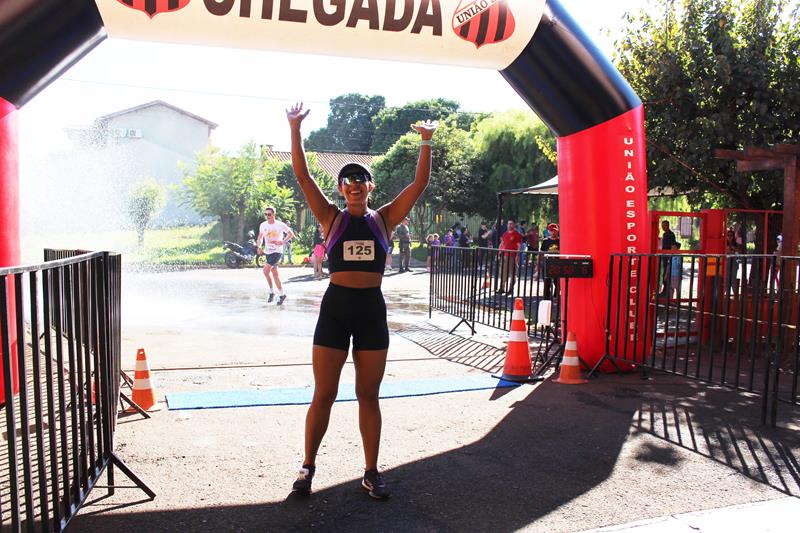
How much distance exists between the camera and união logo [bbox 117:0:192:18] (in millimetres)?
5734

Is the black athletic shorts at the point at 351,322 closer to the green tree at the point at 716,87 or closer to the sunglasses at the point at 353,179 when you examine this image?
the sunglasses at the point at 353,179

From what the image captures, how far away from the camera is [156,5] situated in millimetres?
5801

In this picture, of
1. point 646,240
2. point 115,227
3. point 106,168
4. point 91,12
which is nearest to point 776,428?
point 646,240

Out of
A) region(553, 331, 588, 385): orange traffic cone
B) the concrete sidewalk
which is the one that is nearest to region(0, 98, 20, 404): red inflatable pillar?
A: the concrete sidewalk

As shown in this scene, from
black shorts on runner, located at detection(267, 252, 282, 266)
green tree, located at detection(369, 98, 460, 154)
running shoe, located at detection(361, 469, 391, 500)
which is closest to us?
running shoe, located at detection(361, 469, 391, 500)

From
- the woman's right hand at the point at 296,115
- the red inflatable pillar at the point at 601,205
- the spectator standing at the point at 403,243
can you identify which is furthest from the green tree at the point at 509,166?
the woman's right hand at the point at 296,115

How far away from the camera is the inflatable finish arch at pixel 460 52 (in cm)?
541

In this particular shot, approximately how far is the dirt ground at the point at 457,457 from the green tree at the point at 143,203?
24.2 m

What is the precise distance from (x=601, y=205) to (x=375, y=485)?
457cm

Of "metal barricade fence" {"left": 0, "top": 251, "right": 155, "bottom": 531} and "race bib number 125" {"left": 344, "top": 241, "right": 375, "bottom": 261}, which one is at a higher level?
"race bib number 125" {"left": 344, "top": 241, "right": 375, "bottom": 261}

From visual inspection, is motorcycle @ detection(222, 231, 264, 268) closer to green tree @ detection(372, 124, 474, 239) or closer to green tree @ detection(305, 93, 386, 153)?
green tree @ detection(372, 124, 474, 239)

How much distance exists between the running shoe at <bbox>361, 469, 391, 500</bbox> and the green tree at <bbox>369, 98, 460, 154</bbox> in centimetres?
6200

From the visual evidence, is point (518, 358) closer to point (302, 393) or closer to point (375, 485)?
point (302, 393)

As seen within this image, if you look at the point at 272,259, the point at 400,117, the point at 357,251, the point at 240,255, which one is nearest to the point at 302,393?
the point at 357,251
